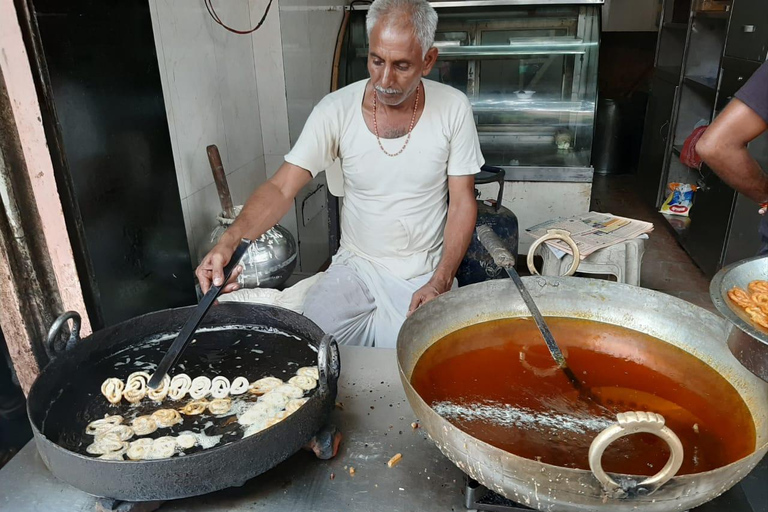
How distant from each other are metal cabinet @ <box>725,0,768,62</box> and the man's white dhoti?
2691 mm

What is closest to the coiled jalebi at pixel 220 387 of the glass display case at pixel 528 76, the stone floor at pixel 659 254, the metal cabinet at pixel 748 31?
the stone floor at pixel 659 254

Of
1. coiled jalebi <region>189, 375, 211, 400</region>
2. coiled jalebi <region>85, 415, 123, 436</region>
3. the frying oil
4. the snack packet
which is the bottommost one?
the snack packet

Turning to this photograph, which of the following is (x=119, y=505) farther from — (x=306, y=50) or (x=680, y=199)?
(x=680, y=199)

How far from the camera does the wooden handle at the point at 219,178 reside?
7.84 feet

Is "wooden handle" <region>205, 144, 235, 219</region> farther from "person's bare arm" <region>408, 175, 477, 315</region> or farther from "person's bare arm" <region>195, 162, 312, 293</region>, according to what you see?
"person's bare arm" <region>408, 175, 477, 315</region>

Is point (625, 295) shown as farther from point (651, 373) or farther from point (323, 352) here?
point (323, 352)

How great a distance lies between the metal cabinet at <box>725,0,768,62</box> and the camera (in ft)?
10.5

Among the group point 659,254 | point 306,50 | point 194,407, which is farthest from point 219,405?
point 659,254

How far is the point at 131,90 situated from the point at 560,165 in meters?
2.86

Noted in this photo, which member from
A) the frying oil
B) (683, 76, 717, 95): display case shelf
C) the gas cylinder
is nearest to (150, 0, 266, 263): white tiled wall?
the gas cylinder

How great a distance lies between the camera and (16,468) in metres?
1.18

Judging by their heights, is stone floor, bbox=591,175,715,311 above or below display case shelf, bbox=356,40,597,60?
below

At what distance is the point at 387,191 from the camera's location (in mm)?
2051

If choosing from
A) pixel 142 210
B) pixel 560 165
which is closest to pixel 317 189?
pixel 560 165
